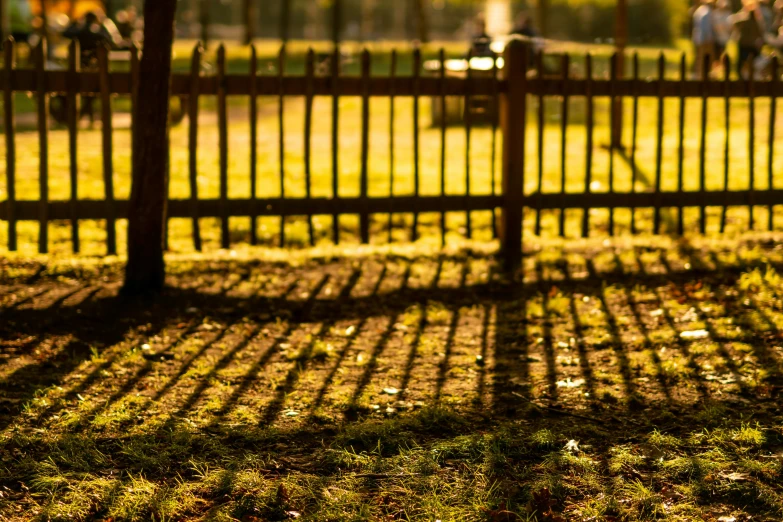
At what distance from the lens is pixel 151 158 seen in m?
6.84

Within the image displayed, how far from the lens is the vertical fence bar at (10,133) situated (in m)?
7.32

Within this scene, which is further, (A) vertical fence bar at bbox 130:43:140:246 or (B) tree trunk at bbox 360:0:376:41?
(B) tree trunk at bbox 360:0:376:41

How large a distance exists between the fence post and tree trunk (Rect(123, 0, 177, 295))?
2.57 metres

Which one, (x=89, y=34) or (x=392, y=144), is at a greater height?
(x=89, y=34)

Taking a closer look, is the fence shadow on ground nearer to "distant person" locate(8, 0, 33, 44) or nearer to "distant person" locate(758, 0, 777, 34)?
"distant person" locate(758, 0, 777, 34)

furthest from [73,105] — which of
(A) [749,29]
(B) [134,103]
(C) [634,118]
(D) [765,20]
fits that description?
(D) [765,20]

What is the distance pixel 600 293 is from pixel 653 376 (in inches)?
72.5

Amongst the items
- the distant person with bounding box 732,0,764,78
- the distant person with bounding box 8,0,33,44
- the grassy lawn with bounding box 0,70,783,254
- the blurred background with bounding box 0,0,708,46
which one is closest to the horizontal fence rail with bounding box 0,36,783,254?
the grassy lawn with bounding box 0,70,783,254

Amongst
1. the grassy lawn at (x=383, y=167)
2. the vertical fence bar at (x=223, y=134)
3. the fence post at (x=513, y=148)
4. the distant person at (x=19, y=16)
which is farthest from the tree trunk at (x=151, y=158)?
the distant person at (x=19, y=16)

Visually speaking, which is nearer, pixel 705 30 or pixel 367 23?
pixel 705 30

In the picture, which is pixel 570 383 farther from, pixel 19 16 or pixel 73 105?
pixel 19 16

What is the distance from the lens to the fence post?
8055mm

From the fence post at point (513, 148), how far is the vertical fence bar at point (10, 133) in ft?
11.5

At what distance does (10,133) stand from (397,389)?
3.73 m
